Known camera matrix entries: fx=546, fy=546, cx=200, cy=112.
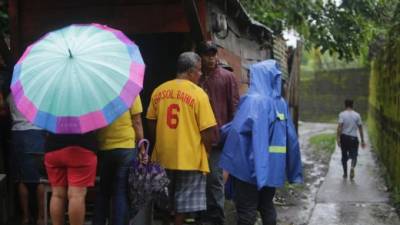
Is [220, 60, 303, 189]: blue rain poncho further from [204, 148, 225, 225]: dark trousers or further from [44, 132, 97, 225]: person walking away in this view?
[44, 132, 97, 225]: person walking away

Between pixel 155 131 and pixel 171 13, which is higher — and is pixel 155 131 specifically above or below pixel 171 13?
below

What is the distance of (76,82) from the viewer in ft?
12.3

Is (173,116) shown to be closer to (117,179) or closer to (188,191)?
(188,191)

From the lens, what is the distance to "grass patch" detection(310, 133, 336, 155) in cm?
1486

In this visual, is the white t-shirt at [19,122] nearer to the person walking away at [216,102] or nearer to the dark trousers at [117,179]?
the dark trousers at [117,179]

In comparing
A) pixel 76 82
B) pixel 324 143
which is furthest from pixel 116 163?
pixel 324 143

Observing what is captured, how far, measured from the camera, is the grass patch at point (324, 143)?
1486cm

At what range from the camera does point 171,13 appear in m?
5.73

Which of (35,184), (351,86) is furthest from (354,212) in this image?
(351,86)

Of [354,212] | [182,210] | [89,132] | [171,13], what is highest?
[171,13]

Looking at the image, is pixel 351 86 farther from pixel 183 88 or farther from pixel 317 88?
pixel 183 88


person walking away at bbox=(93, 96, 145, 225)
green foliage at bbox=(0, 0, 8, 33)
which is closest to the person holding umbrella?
person walking away at bbox=(93, 96, 145, 225)

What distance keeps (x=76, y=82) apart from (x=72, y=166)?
66 cm

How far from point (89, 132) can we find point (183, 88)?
1146 mm
